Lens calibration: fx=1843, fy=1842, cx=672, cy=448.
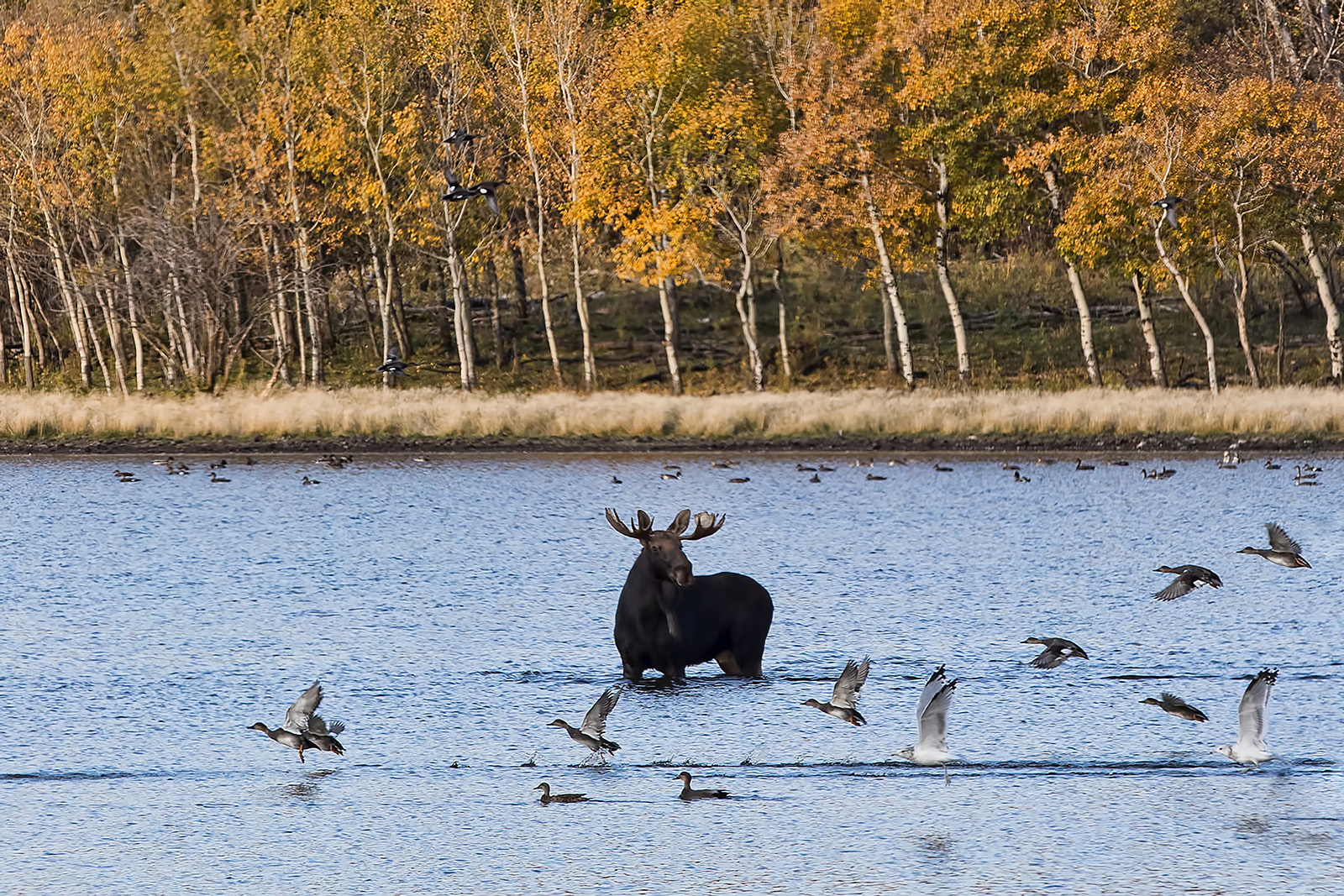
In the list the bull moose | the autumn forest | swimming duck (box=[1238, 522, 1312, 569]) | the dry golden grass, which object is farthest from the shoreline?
the bull moose

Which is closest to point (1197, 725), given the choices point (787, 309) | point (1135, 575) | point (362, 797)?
point (362, 797)

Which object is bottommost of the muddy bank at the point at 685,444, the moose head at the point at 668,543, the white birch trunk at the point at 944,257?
the muddy bank at the point at 685,444

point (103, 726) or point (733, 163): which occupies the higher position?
point (733, 163)

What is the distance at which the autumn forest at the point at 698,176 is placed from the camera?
4341 centimetres

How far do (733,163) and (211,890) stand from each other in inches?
1690

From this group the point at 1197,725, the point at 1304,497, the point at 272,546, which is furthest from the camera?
the point at 1304,497

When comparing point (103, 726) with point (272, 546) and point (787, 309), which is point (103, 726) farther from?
point (787, 309)

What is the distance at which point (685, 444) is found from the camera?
34656 mm

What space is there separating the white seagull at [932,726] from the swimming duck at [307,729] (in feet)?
8.74

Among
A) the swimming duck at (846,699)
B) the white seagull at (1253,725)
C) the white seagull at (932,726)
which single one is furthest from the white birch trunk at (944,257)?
the white seagull at (932,726)

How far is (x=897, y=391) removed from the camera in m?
A: 42.6

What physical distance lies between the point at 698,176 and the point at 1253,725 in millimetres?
41995

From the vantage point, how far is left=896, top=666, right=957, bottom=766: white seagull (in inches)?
316

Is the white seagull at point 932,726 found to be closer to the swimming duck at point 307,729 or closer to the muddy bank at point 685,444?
the swimming duck at point 307,729
